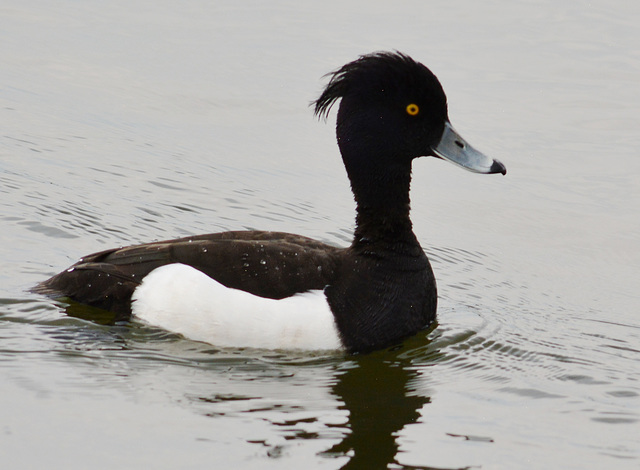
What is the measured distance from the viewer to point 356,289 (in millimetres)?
7215

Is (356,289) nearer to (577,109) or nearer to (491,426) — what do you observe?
(491,426)

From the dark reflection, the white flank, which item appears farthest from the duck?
the dark reflection

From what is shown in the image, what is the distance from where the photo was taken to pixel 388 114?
24.4ft

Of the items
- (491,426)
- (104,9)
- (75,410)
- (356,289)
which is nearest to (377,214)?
(356,289)

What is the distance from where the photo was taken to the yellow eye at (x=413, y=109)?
7449mm

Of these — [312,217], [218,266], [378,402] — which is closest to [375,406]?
[378,402]

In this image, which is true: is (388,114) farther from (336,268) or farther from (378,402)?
(378,402)

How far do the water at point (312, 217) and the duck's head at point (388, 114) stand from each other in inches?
51.1

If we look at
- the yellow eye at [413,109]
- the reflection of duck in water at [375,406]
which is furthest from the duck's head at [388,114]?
the reflection of duck in water at [375,406]

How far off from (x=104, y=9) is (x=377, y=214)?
306 inches

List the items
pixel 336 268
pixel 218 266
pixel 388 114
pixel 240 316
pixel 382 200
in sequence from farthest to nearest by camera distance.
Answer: pixel 382 200
pixel 388 114
pixel 336 268
pixel 218 266
pixel 240 316

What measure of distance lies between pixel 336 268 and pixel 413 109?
4.10 ft

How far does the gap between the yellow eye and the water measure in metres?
1.57

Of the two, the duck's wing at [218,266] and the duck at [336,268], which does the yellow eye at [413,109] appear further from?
the duck's wing at [218,266]
